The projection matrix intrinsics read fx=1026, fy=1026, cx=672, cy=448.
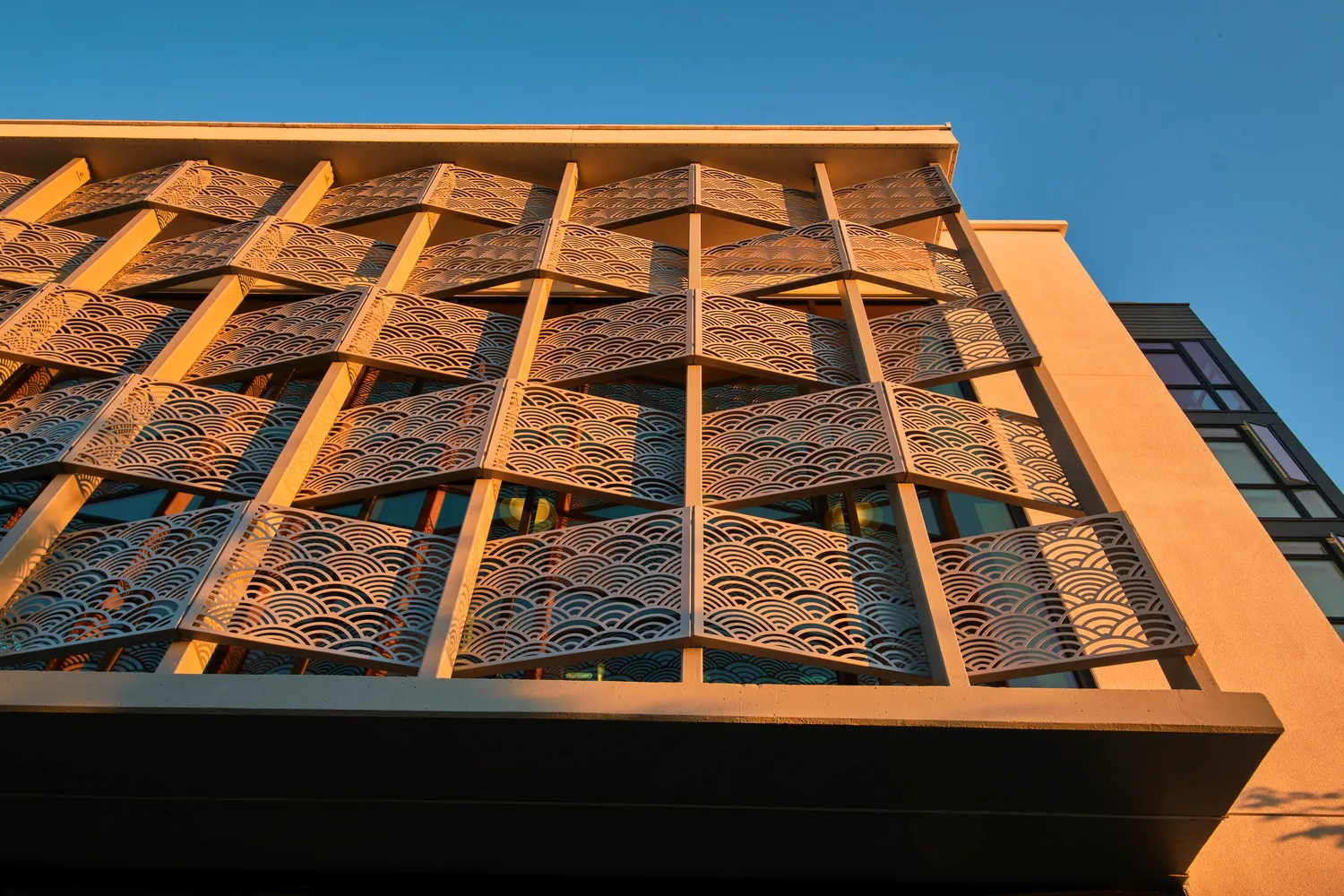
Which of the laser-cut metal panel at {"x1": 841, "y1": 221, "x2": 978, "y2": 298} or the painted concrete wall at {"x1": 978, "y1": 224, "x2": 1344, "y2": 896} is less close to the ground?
the laser-cut metal panel at {"x1": 841, "y1": 221, "x2": 978, "y2": 298}

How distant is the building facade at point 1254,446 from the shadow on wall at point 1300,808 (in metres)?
3.84

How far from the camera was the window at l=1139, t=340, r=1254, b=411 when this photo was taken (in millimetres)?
14680

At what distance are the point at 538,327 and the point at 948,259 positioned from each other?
448 cm

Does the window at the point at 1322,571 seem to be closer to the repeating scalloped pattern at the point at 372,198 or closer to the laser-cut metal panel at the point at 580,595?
the laser-cut metal panel at the point at 580,595

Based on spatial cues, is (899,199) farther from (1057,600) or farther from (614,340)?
(1057,600)

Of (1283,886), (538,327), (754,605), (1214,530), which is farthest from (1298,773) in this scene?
(538,327)

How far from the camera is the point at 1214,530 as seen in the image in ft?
30.8

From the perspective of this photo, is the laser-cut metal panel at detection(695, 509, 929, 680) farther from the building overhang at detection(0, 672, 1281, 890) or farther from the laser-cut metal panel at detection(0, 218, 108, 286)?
the laser-cut metal panel at detection(0, 218, 108, 286)

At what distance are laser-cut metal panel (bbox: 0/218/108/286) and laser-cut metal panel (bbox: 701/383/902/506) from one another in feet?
24.6

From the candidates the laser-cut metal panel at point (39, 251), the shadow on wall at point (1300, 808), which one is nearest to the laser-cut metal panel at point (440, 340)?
the laser-cut metal panel at point (39, 251)

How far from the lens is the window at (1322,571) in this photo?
34.9ft

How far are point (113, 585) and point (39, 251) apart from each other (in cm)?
608

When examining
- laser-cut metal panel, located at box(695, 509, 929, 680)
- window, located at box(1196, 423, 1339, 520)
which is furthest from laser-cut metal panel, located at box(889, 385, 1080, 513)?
window, located at box(1196, 423, 1339, 520)

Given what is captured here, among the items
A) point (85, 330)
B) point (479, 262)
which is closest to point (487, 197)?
point (479, 262)
